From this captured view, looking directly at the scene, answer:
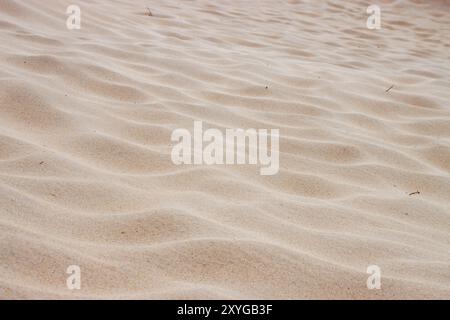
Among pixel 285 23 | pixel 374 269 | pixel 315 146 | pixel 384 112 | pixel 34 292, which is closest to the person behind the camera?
pixel 34 292

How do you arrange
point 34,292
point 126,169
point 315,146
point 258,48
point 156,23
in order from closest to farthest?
point 34,292
point 126,169
point 315,146
point 258,48
point 156,23

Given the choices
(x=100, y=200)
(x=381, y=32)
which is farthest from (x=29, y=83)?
(x=381, y=32)

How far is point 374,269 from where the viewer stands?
1475 millimetres

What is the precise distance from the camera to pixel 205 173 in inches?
78.1

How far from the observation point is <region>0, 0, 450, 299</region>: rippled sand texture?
1385mm

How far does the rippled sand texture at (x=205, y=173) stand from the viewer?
1.38 meters

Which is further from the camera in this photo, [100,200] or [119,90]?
[119,90]

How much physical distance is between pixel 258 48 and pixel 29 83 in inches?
91.2

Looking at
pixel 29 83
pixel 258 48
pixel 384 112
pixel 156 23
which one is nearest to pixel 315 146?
pixel 384 112
